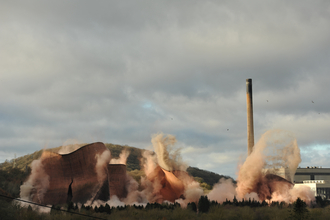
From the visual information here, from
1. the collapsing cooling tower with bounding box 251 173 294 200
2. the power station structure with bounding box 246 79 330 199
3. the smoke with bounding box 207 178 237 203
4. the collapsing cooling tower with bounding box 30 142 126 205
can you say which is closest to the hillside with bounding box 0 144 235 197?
the collapsing cooling tower with bounding box 30 142 126 205

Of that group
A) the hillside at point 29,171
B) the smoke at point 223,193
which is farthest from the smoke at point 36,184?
the smoke at point 223,193

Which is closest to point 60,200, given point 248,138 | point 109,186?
point 109,186

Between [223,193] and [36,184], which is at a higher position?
[36,184]

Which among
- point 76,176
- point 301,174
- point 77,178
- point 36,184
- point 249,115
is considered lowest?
point 36,184

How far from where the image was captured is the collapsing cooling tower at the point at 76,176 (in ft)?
157

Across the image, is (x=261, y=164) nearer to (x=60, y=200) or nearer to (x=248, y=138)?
(x=248, y=138)

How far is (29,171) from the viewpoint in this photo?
5306cm

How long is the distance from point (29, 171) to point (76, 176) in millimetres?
8388

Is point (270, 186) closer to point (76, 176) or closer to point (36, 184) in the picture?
point (76, 176)

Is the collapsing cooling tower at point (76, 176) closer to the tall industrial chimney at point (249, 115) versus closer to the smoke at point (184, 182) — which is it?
the smoke at point (184, 182)

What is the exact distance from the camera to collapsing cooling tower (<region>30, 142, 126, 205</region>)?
1886 inches

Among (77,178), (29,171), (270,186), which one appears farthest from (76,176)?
(270,186)

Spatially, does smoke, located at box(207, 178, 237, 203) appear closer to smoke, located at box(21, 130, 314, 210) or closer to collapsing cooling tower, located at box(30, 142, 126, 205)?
smoke, located at box(21, 130, 314, 210)

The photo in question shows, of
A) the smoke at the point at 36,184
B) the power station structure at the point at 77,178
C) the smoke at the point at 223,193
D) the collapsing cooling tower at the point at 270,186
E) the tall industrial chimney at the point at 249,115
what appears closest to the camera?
the smoke at the point at 36,184
